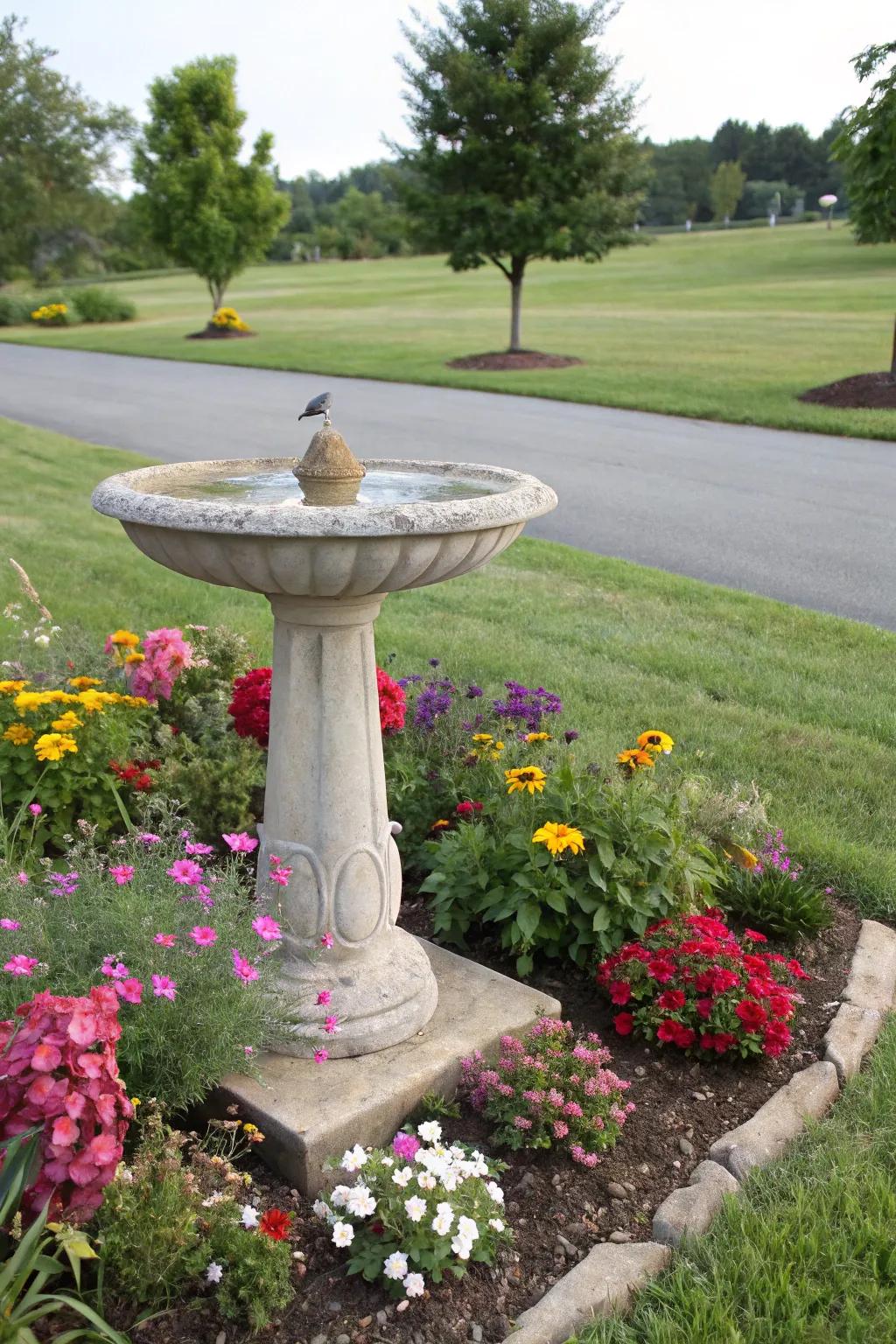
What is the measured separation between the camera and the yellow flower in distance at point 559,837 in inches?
123

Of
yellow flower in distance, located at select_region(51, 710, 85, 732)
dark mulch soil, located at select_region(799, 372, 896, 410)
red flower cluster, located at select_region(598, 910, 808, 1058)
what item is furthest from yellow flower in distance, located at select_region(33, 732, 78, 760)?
dark mulch soil, located at select_region(799, 372, 896, 410)

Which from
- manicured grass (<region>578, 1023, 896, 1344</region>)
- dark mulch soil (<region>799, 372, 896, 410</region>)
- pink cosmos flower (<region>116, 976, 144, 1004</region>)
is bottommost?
manicured grass (<region>578, 1023, 896, 1344</region>)

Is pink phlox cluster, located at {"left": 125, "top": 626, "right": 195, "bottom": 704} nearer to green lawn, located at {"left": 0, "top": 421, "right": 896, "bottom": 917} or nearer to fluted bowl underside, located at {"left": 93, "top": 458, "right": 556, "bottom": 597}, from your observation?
green lawn, located at {"left": 0, "top": 421, "right": 896, "bottom": 917}

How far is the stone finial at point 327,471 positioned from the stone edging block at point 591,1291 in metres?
1.88

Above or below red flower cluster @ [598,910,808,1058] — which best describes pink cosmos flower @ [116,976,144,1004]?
above

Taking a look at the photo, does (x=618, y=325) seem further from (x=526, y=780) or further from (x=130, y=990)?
(x=130, y=990)

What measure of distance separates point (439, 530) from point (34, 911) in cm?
136

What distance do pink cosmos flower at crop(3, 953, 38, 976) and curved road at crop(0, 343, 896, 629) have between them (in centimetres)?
551

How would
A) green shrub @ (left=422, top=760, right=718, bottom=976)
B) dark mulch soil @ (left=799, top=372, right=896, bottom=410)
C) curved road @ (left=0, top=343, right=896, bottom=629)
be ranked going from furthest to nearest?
1. dark mulch soil @ (left=799, top=372, right=896, bottom=410)
2. curved road @ (left=0, top=343, right=896, bottom=629)
3. green shrub @ (left=422, top=760, right=718, bottom=976)

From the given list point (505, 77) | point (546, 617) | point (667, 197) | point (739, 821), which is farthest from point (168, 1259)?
point (667, 197)

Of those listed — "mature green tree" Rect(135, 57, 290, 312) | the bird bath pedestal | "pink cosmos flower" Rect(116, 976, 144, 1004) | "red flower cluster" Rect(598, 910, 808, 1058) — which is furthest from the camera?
"mature green tree" Rect(135, 57, 290, 312)

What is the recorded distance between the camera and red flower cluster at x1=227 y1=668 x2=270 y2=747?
→ 4039 mm

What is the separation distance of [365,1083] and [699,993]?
0.96 meters

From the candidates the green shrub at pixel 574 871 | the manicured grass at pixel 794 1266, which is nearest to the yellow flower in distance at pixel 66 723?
the green shrub at pixel 574 871
